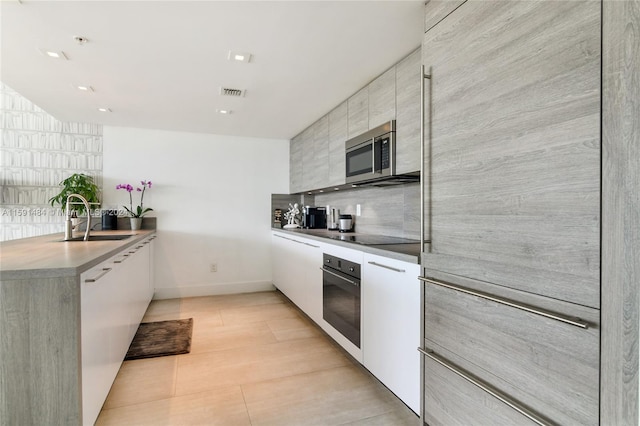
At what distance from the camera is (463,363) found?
4.74ft

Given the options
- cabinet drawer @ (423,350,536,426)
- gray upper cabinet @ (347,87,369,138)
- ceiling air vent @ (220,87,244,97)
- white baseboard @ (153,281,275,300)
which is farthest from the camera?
white baseboard @ (153,281,275,300)

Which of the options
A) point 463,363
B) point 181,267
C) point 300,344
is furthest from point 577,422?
point 181,267

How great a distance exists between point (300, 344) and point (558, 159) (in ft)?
7.86

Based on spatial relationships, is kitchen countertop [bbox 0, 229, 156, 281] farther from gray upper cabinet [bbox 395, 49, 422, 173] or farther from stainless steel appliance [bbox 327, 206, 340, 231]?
stainless steel appliance [bbox 327, 206, 340, 231]

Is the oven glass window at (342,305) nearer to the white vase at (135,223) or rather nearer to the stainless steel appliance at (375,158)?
the stainless steel appliance at (375,158)

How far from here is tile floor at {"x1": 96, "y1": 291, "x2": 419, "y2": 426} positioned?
1.86 meters

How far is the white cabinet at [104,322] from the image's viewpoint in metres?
1.53

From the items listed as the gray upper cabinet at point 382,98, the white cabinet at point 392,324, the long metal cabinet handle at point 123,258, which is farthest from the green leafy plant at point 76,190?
the white cabinet at point 392,324

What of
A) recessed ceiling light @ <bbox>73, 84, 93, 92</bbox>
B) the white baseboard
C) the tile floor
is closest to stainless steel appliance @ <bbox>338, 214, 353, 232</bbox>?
the tile floor

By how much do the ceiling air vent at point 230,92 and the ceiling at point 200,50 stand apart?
2.7 inches

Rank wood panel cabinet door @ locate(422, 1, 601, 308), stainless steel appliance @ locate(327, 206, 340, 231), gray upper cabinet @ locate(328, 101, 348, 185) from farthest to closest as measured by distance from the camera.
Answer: stainless steel appliance @ locate(327, 206, 340, 231) < gray upper cabinet @ locate(328, 101, 348, 185) < wood panel cabinet door @ locate(422, 1, 601, 308)

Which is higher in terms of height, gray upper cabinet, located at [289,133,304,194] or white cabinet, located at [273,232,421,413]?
gray upper cabinet, located at [289,133,304,194]

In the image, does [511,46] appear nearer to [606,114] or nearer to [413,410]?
[606,114]

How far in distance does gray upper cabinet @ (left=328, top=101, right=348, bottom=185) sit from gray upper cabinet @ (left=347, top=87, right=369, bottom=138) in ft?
0.36
